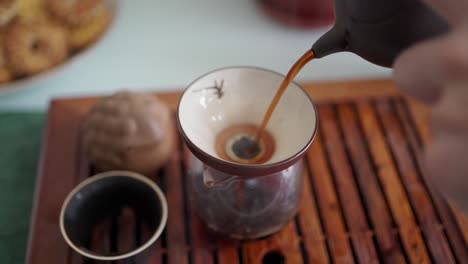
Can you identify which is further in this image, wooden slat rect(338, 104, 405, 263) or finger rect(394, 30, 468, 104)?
wooden slat rect(338, 104, 405, 263)

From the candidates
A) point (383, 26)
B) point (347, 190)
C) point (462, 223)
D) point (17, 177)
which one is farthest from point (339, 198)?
point (17, 177)

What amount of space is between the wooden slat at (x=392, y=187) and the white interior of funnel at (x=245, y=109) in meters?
0.13

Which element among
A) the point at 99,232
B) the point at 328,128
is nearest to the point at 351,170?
the point at 328,128

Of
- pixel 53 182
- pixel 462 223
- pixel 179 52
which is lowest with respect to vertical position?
pixel 462 223

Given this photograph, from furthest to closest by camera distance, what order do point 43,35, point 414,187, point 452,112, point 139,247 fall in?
point 43,35
point 414,187
point 139,247
point 452,112

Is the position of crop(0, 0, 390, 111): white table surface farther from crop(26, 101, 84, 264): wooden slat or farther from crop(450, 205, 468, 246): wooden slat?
crop(450, 205, 468, 246): wooden slat

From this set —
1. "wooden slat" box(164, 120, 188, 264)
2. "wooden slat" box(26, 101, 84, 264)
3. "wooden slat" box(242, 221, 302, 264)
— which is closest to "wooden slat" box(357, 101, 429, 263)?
"wooden slat" box(242, 221, 302, 264)

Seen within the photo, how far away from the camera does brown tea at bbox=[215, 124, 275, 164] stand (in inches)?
19.1

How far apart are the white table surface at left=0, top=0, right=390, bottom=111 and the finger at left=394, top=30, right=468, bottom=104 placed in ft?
1.23

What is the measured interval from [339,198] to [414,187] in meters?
0.08

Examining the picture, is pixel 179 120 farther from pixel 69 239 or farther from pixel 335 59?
pixel 335 59

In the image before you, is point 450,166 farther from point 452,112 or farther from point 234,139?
point 234,139

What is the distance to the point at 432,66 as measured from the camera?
0.96ft

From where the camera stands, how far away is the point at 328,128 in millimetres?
605
